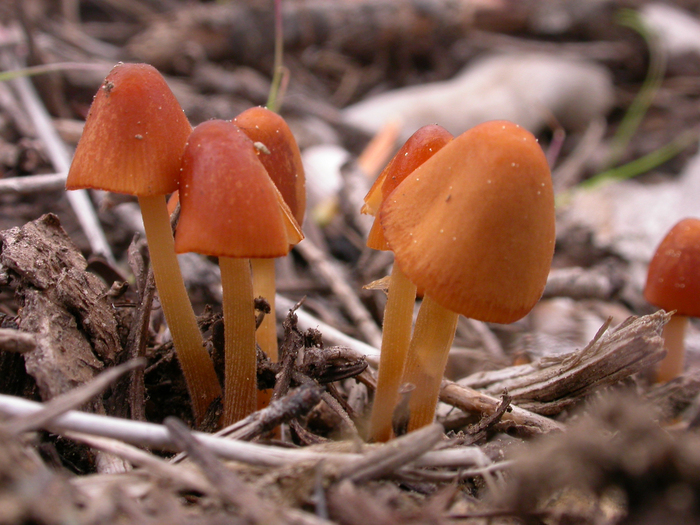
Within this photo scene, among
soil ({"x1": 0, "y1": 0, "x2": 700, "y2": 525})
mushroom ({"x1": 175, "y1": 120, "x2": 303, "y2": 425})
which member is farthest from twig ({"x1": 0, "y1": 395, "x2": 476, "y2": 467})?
mushroom ({"x1": 175, "y1": 120, "x2": 303, "y2": 425})

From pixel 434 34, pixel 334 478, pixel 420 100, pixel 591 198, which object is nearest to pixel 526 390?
pixel 334 478

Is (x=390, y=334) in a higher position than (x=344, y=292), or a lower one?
higher

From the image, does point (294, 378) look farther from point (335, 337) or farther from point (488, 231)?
point (488, 231)

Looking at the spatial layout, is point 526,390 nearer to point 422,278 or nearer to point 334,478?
point 422,278

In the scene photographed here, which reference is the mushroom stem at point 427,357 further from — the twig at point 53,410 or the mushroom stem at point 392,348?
the twig at point 53,410

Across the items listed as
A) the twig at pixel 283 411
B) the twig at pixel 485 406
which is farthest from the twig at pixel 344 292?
the twig at pixel 283 411

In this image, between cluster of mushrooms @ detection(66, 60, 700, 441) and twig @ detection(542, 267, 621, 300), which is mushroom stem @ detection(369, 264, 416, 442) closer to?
cluster of mushrooms @ detection(66, 60, 700, 441)

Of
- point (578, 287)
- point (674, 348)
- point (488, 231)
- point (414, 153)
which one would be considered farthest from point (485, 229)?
point (578, 287)
